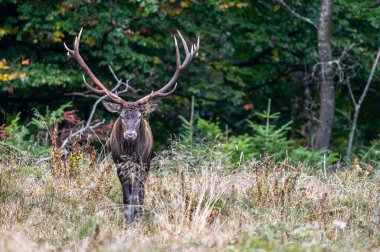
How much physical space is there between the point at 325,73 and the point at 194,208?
7106mm

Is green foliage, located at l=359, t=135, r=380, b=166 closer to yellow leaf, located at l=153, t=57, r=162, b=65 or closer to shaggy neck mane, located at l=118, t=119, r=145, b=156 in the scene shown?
shaggy neck mane, located at l=118, t=119, r=145, b=156

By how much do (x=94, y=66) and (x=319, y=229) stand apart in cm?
960

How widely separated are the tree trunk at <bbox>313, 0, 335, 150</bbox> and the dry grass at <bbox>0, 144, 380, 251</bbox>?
461cm

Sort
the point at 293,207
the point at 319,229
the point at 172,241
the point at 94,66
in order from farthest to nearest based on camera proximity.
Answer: the point at 94,66, the point at 293,207, the point at 319,229, the point at 172,241

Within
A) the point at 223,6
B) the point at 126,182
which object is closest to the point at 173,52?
the point at 223,6

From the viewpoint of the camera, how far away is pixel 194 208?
8.28 m

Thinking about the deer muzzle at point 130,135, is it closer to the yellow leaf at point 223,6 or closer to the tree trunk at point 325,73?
the tree trunk at point 325,73

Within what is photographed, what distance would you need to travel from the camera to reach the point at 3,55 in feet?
53.4

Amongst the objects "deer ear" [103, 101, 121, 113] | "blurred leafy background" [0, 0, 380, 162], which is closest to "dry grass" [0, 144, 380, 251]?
"deer ear" [103, 101, 121, 113]

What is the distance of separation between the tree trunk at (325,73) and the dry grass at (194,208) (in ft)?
15.1

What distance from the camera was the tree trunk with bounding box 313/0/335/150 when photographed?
563 inches

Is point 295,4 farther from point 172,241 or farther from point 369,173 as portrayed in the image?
point 172,241

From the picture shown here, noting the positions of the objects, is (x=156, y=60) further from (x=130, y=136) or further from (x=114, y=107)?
(x=130, y=136)

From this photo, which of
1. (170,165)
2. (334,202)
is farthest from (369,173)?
(170,165)
